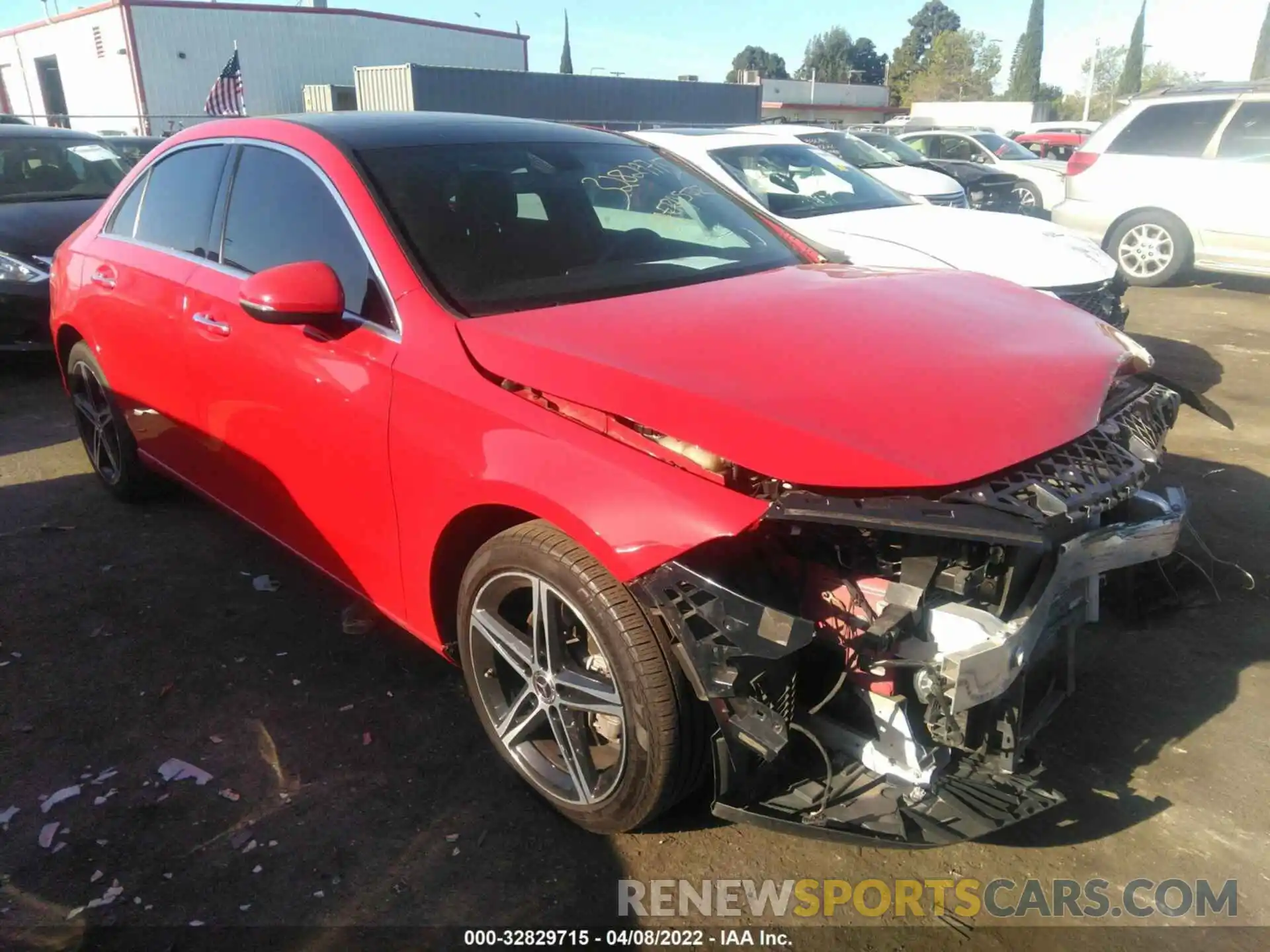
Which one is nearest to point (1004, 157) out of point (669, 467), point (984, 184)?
point (984, 184)

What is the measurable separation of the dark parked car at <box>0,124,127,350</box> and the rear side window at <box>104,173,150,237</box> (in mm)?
2937

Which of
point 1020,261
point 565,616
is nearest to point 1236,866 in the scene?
point 565,616

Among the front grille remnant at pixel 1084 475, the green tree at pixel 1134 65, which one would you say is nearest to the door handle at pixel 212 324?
the front grille remnant at pixel 1084 475

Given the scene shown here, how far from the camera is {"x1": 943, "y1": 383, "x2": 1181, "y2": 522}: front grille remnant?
191 centimetres

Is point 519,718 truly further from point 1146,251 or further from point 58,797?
point 1146,251

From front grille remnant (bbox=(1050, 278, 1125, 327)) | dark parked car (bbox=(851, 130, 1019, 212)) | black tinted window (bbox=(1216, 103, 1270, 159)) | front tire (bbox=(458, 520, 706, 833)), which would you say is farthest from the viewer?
dark parked car (bbox=(851, 130, 1019, 212))

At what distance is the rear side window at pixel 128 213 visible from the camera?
4.07 m

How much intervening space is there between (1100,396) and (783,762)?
1.20 m

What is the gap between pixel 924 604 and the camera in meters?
2.01

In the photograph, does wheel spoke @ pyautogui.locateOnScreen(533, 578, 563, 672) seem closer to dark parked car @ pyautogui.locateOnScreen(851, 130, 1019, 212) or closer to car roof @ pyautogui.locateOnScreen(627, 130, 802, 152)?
car roof @ pyautogui.locateOnScreen(627, 130, 802, 152)

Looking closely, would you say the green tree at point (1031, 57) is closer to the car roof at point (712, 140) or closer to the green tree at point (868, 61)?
the green tree at point (868, 61)

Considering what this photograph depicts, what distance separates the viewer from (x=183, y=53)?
112 feet

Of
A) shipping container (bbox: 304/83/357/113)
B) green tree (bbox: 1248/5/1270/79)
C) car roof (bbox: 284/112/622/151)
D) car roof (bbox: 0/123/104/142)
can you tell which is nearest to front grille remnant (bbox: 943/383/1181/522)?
car roof (bbox: 284/112/622/151)

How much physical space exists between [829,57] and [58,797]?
115104 millimetres
